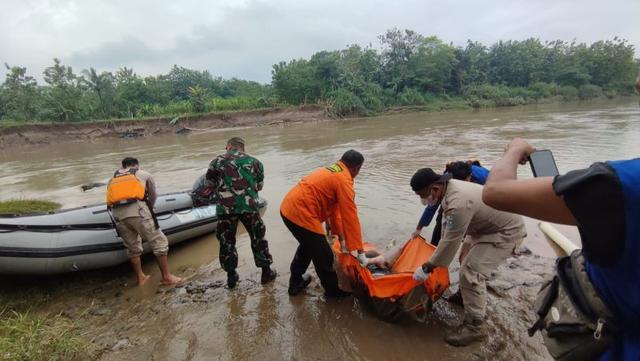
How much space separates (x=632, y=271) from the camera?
94cm

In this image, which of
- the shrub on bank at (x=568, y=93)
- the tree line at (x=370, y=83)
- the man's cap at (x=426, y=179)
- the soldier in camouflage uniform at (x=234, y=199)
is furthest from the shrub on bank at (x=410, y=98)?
the man's cap at (x=426, y=179)

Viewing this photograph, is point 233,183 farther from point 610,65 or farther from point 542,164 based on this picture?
point 610,65

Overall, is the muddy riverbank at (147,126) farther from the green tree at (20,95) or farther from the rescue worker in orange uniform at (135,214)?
the rescue worker in orange uniform at (135,214)

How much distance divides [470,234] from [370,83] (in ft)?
125

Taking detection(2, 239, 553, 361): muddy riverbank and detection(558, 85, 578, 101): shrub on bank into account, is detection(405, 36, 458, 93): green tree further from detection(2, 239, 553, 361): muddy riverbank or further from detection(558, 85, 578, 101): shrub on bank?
detection(2, 239, 553, 361): muddy riverbank

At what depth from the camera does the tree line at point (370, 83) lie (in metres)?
34.7

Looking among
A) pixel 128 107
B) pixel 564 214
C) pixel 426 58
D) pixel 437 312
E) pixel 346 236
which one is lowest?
pixel 437 312

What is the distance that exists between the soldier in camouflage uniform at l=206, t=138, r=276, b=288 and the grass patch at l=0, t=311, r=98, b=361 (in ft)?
4.86

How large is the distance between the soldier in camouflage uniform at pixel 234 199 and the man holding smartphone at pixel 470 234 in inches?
74.0

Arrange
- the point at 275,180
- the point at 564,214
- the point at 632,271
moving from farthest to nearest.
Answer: the point at 275,180
the point at 564,214
the point at 632,271

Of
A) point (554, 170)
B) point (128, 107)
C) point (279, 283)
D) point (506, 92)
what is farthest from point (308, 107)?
point (554, 170)

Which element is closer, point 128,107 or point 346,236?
point 346,236

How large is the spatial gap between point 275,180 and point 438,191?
7.70 m

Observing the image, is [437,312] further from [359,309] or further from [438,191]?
[438,191]
